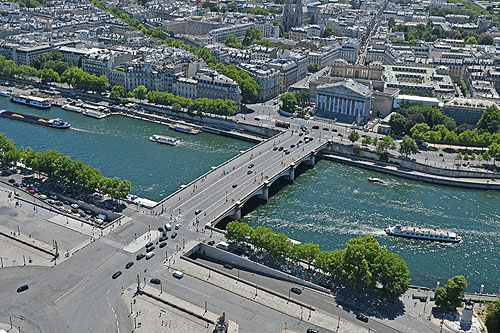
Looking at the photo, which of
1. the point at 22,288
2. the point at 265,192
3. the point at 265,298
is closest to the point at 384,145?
the point at 265,192

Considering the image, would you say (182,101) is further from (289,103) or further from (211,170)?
(211,170)

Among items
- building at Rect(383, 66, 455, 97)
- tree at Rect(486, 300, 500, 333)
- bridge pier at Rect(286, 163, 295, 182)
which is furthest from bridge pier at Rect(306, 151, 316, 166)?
tree at Rect(486, 300, 500, 333)

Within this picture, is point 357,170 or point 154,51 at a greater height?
point 154,51

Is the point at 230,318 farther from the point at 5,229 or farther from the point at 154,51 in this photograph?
the point at 154,51

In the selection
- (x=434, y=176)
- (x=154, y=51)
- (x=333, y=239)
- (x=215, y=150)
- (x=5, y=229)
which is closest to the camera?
(x=5, y=229)

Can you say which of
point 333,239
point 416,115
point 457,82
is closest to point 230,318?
point 333,239

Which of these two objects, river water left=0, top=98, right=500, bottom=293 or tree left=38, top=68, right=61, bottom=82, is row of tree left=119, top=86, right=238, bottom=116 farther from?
tree left=38, top=68, right=61, bottom=82

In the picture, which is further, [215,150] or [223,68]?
[223,68]
